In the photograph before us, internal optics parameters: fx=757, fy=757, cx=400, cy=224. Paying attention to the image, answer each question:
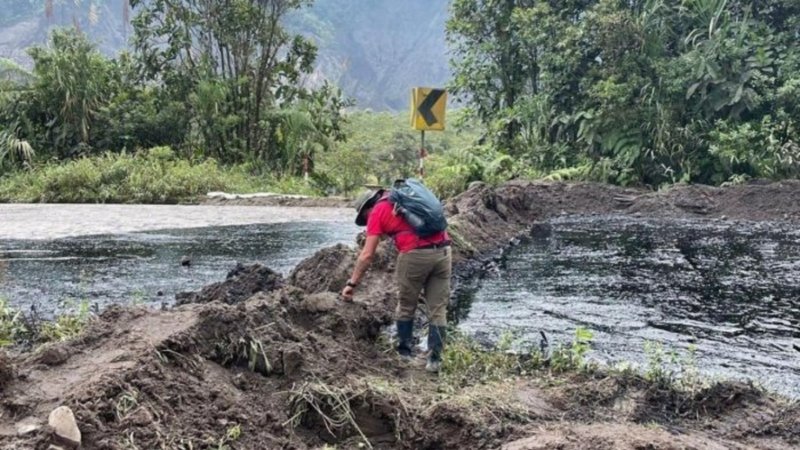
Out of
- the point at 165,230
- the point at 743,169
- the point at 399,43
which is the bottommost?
the point at 165,230

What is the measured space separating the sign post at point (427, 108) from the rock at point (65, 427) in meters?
8.80

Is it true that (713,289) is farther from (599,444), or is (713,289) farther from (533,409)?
(599,444)

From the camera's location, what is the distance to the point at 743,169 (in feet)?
63.2

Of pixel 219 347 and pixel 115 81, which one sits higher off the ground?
pixel 115 81

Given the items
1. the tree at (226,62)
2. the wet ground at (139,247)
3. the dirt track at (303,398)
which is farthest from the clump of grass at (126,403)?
the tree at (226,62)

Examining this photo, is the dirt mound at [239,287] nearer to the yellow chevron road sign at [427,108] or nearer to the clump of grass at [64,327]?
the clump of grass at [64,327]

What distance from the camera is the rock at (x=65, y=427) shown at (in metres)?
3.40

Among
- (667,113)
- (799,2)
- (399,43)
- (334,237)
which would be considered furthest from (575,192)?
(399,43)

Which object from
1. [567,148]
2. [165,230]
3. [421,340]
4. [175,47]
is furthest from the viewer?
[175,47]

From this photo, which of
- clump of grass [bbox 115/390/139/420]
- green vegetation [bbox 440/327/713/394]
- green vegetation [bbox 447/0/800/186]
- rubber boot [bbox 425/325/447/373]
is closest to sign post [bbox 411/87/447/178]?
green vegetation [bbox 440/327/713/394]

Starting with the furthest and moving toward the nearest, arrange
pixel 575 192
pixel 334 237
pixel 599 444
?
pixel 575 192 → pixel 334 237 → pixel 599 444

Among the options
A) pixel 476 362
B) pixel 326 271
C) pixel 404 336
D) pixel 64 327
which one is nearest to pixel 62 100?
pixel 326 271

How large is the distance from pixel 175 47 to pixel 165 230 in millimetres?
13546

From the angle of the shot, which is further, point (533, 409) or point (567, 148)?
point (567, 148)
